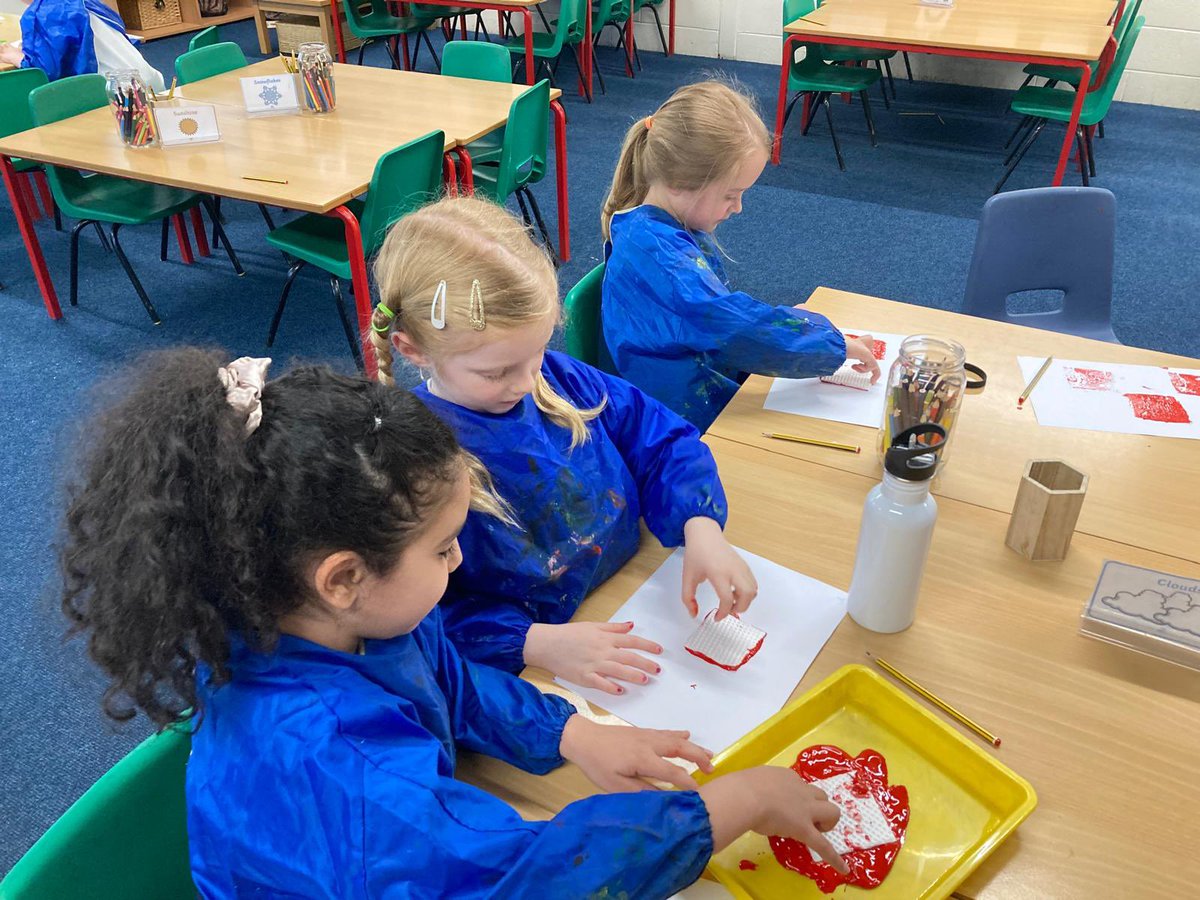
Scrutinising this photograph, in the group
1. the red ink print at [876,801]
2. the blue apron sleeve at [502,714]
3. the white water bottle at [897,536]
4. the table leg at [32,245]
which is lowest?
the table leg at [32,245]

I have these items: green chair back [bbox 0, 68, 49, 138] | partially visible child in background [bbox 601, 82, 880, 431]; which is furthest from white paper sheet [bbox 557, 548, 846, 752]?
green chair back [bbox 0, 68, 49, 138]

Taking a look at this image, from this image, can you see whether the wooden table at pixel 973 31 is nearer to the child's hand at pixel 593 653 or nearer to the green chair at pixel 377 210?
the green chair at pixel 377 210

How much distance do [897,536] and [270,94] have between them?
2.97m

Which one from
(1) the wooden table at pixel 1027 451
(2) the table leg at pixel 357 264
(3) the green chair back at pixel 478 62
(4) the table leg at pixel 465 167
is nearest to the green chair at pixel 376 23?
(3) the green chair back at pixel 478 62

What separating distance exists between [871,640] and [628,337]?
2.89 feet

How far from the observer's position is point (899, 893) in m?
0.81

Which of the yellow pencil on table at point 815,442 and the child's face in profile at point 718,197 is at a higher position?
the child's face in profile at point 718,197

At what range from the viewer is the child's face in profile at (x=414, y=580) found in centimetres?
81

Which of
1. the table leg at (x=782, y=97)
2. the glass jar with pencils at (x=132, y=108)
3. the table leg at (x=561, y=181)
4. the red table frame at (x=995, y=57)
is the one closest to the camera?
the glass jar with pencils at (x=132, y=108)

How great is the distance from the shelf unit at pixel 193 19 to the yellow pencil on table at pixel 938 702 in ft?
24.2

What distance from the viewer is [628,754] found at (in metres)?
0.87

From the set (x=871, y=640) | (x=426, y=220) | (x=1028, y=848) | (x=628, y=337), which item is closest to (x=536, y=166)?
(x=628, y=337)

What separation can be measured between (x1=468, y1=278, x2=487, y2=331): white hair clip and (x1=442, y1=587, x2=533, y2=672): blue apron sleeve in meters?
0.34

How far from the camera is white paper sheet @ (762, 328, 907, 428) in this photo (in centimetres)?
149
